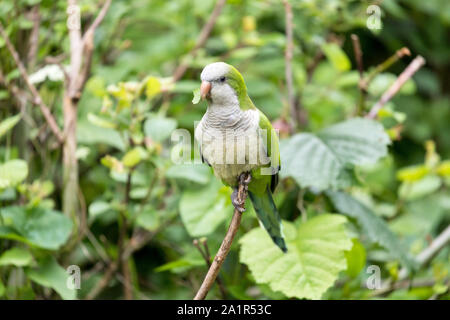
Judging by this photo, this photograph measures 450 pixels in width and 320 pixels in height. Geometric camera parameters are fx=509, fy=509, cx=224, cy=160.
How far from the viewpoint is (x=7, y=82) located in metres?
1.43

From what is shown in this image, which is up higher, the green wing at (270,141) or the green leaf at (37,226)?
the green wing at (270,141)

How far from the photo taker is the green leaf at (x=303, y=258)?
3.90 ft

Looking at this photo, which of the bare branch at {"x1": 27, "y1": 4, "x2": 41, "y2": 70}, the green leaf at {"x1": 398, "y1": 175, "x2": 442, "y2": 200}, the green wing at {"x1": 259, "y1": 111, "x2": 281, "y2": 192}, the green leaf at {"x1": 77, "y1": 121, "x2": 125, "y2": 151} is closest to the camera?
the green wing at {"x1": 259, "y1": 111, "x2": 281, "y2": 192}

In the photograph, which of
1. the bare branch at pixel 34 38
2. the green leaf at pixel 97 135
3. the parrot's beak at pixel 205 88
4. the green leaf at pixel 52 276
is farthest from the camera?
the green leaf at pixel 97 135

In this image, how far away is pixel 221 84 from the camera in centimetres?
96

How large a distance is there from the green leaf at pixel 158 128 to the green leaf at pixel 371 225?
508 millimetres

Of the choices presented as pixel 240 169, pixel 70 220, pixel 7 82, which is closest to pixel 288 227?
pixel 240 169

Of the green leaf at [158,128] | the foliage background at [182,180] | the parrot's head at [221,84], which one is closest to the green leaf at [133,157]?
the foliage background at [182,180]

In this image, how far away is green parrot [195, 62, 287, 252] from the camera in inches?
37.7

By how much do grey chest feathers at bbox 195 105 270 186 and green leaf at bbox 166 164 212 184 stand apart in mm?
370

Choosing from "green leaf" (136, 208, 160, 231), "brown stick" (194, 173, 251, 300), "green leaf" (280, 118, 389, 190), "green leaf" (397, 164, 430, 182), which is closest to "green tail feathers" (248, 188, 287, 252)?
"green leaf" (280, 118, 389, 190)

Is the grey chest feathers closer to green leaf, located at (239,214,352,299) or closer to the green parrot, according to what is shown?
the green parrot

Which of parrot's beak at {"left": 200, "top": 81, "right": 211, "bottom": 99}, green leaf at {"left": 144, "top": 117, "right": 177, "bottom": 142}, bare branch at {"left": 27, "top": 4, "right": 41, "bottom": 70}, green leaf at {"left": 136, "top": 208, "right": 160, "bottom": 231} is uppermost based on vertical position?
bare branch at {"left": 27, "top": 4, "right": 41, "bottom": 70}

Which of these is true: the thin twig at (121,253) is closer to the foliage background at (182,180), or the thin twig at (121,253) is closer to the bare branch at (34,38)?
the foliage background at (182,180)
